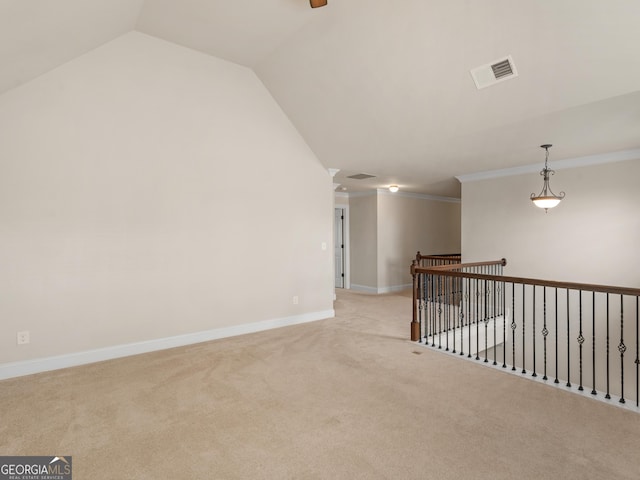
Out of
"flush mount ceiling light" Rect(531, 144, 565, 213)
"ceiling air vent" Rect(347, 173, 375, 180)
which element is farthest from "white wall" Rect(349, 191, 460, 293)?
"flush mount ceiling light" Rect(531, 144, 565, 213)

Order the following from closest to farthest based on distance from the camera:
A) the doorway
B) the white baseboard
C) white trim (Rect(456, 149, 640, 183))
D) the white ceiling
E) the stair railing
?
the white ceiling < the stair railing < white trim (Rect(456, 149, 640, 183)) < the white baseboard < the doorway

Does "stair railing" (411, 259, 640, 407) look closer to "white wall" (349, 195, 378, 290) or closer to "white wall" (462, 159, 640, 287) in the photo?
"white wall" (462, 159, 640, 287)

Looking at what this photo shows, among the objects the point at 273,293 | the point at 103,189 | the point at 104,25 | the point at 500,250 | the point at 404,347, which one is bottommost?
Result: the point at 404,347

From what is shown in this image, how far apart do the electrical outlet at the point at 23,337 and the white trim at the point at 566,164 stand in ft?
21.9

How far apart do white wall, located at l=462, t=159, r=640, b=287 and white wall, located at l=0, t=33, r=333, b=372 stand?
3.45m

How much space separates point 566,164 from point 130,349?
21.2 feet

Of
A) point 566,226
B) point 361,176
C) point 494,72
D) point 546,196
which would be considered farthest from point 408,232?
point 494,72

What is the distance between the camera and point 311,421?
251 centimetres

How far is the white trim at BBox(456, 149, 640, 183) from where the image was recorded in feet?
15.4

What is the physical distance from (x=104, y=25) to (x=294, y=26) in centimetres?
179

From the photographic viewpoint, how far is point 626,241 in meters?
4.68

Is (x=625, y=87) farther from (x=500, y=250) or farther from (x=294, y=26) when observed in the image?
(x=500, y=250)

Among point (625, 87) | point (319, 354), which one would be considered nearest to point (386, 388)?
point (319, 354)

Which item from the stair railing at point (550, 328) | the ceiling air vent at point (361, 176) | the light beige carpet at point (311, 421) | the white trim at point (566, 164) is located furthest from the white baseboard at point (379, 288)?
→ the light beige carpet at point (311, 421)
